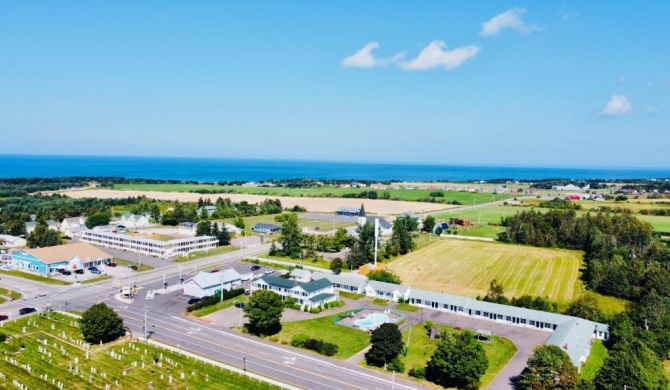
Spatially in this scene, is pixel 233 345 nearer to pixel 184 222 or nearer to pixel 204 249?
pixel 204 249

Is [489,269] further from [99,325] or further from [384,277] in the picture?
[99,325]

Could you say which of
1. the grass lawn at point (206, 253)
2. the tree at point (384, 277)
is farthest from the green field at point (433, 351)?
the grass lawn at point (206, 253)

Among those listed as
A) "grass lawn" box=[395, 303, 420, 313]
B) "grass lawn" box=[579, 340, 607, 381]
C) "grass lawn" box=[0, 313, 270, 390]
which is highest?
"grass lawn" box=[0, 313, 270, 390]

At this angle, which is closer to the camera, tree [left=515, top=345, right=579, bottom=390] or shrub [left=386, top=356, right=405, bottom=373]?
tree [left=515, top=345, right=579, bottom=390]

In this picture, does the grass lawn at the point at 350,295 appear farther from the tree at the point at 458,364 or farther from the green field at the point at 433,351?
the tree at the point at 458,364

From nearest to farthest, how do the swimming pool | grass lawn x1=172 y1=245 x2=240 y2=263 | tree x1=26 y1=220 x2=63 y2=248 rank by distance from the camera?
the swimming pool, grass lawn x1=172 y1=245 x2=240 y2=263, tree x1=26 y1=220 x2=63 y2=248

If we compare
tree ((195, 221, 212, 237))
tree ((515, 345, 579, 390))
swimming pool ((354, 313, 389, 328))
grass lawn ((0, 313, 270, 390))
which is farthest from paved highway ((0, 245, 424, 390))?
tree ((195, 221, 212, 237))

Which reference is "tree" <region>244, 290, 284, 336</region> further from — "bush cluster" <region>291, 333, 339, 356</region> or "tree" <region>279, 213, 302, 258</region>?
"tree" <region>279, 213, 302, 258</region>

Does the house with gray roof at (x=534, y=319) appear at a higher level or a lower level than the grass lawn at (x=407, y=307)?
higher
